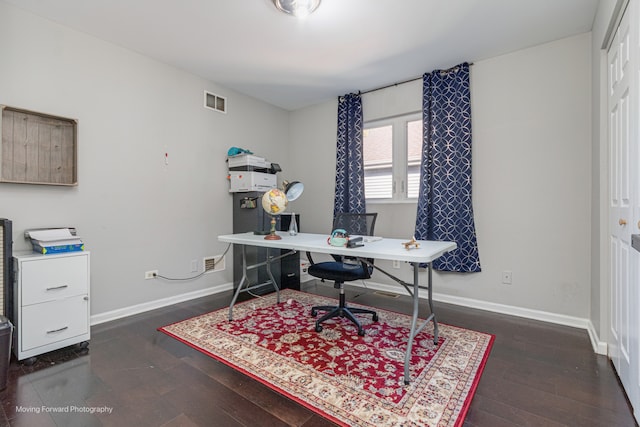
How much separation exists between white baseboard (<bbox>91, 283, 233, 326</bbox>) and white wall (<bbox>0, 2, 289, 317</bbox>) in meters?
0.04

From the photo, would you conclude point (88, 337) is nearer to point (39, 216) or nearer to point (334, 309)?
point (39, 216)

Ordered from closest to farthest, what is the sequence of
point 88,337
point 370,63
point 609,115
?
point 609,115 → point 88,337 → point 370,63

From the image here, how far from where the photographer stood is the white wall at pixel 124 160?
2.29m

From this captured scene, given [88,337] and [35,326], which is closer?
[35,326]

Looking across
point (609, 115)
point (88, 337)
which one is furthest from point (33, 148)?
point (609, 115)

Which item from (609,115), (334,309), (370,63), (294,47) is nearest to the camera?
(609,115)

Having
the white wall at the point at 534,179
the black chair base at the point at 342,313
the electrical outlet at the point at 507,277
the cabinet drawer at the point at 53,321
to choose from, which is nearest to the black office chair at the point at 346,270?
the black chair base at the point at 342,313

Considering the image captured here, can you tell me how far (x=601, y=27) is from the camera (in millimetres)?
2045

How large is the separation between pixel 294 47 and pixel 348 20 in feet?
2.05

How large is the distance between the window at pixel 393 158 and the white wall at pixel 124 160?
178 cm

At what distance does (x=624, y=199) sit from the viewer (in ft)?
5.43

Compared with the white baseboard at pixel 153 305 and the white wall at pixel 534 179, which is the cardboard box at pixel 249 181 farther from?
the white wall at pixel 534 179

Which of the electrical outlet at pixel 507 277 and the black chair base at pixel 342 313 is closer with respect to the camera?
the black chair base at pixel 342 313

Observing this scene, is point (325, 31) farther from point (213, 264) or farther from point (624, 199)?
point (213, 264)
